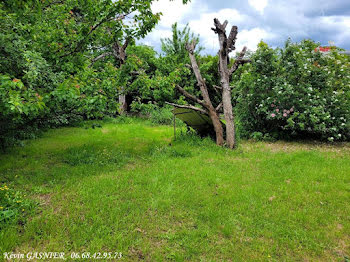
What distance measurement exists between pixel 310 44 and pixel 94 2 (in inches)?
322

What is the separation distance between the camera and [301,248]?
9.34 feet

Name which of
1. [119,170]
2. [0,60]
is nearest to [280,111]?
[119,170]

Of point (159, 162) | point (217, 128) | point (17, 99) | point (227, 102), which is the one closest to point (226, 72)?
point (227, 102)

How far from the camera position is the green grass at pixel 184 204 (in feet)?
9.20

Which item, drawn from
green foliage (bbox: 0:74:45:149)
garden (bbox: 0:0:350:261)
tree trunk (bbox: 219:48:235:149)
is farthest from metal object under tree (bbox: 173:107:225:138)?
green foliage (bbox: 0:74:45:149)

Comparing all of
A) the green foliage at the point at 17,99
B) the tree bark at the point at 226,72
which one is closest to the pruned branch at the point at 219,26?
the tree bark at the point at 226,72

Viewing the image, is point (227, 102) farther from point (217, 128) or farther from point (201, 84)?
point (201, 84)

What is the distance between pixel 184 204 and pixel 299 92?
6958 millimetres

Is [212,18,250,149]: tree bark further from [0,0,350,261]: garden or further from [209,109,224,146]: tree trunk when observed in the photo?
[209,109,224,146]: tree trunk

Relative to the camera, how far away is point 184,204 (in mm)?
3799

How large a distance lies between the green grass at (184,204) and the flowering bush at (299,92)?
1678 mm

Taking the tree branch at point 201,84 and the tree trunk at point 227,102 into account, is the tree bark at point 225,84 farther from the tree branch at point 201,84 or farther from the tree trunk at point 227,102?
the tree branch at point 201,84

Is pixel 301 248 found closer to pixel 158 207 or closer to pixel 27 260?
pixel 158 207

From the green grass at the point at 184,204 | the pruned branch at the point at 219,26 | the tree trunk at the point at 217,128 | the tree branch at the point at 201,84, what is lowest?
the green grass at the point at 184,204
